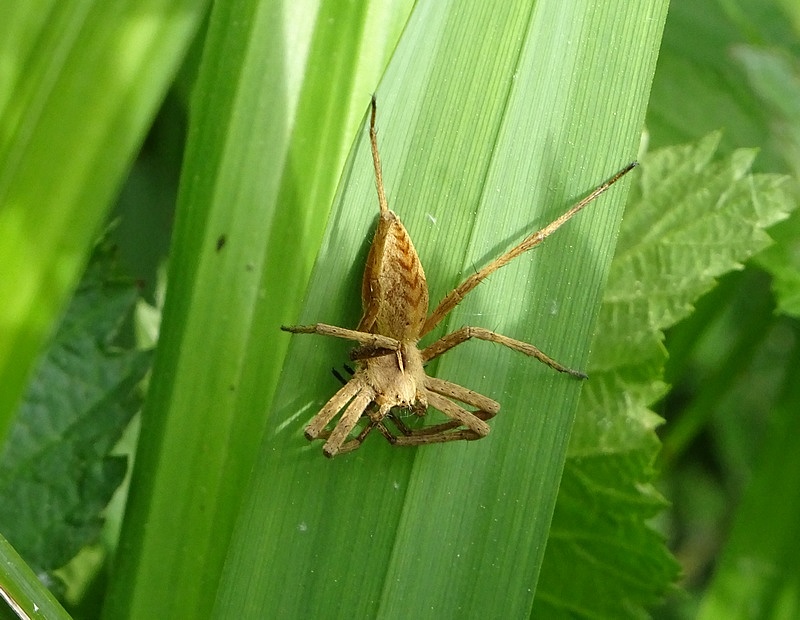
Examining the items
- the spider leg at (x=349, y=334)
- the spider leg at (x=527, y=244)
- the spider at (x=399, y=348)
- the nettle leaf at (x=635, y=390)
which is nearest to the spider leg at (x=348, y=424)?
the spider at (x=399, y=348)

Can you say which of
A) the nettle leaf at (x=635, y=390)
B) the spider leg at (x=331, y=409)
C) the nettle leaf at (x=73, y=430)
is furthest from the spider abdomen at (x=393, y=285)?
the nettle leaf at (x=73, y=430)

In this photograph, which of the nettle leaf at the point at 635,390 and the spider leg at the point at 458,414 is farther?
the nettle leaf at the point at 635,390

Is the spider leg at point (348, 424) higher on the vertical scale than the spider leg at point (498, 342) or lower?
lower

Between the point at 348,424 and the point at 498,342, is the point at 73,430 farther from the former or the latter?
the point at 498,342

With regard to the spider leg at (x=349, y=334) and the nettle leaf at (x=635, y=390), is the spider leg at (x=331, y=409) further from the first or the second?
the nettle leaf at (x=635, y=390)

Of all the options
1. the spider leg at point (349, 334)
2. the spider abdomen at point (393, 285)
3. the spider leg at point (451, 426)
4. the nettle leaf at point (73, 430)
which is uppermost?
the spider abdomen at point (393, 285)

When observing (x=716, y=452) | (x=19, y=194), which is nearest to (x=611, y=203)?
(x=19, y=194)

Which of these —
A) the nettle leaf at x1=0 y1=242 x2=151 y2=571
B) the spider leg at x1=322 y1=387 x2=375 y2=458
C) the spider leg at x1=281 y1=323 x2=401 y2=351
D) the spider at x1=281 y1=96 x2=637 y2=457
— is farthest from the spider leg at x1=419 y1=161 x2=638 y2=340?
the nettle leaf at x1=0 y1=242 x2=151 y2=571
